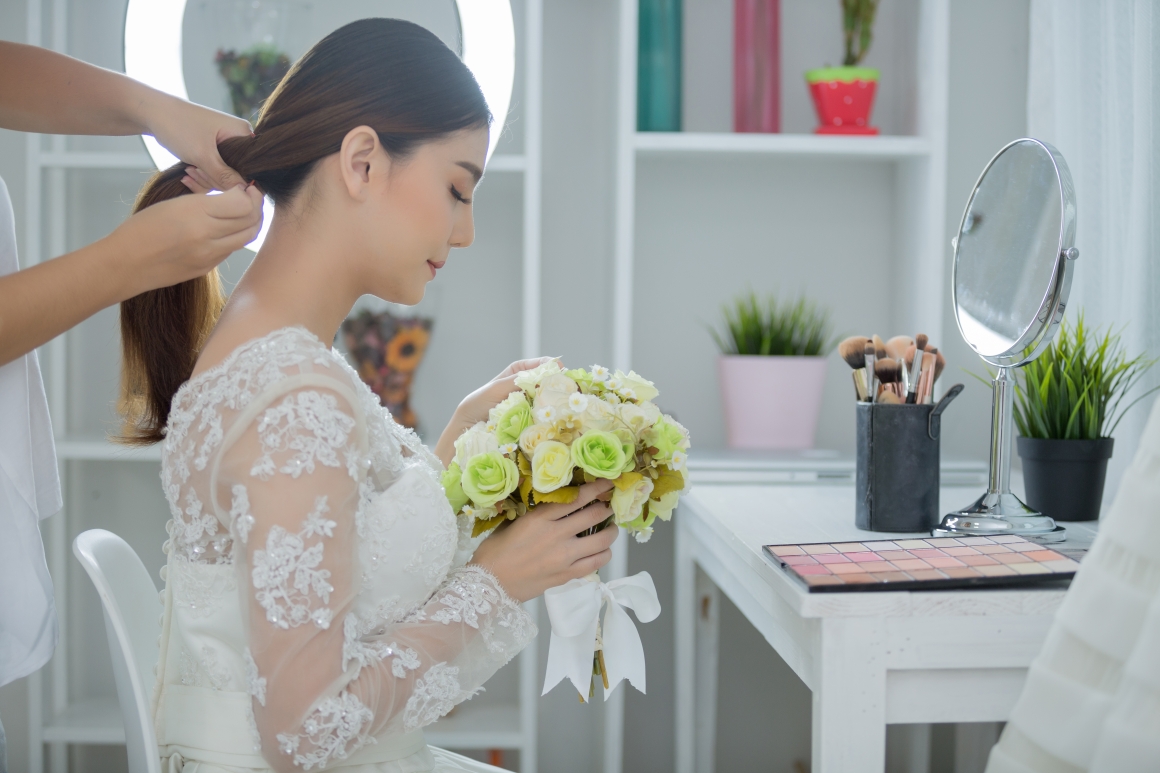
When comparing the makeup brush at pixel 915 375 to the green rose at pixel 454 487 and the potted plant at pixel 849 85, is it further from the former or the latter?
the potted plant at pixel 849 85

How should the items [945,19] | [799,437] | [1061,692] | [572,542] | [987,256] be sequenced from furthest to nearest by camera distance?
1. [799,437]
2. [945,19]
3. [987,256]
4. [572,542]
5. [1061,692]

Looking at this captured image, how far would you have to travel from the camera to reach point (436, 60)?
1124 millimetres

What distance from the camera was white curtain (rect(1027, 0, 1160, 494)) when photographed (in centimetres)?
150

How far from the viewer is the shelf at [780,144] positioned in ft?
6.32

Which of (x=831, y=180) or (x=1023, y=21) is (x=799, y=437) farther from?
(x=1023, y=21)

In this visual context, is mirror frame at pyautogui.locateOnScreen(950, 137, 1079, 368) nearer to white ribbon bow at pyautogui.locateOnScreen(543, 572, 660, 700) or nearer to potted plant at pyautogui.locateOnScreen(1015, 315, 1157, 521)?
potted plant at pyautogui.locateOnScreen(1015, 315, 1157, 521)

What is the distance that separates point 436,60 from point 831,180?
4.33 feet

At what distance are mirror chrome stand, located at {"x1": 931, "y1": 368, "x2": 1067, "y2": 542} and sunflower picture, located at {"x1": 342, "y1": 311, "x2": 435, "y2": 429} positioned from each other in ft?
3.81

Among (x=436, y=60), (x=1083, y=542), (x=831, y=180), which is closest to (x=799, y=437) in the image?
(x=831, y=180)

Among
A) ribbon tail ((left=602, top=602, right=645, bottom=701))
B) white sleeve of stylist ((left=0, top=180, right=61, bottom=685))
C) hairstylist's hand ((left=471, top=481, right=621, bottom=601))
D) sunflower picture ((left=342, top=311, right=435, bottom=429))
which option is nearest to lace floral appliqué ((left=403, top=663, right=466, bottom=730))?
hairstylist's hand ((left=471, top=481, right=621, bottom=601))

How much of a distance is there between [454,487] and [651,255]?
3.91 feet

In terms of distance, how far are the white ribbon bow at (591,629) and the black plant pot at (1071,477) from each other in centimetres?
64

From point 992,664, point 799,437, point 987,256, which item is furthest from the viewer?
point 799,437

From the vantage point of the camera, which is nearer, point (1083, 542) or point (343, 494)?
point (343, 494)
